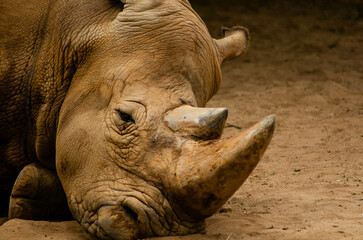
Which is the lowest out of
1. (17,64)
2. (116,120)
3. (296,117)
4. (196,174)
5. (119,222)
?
(296,117)

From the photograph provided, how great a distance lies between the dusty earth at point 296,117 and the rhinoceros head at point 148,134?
0.31m

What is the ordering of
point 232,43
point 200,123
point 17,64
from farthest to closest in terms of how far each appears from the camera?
point 232,43
point 17,64
point 200,123

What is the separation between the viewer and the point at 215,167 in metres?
3.36

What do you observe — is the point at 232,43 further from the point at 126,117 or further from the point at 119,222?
the point at 119,222

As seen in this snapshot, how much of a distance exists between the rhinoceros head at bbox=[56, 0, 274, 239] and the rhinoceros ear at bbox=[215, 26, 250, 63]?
0.52m

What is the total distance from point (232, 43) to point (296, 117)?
3.73 m

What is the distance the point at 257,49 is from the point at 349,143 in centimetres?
552

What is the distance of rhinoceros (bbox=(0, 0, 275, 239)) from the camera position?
3.55 metres

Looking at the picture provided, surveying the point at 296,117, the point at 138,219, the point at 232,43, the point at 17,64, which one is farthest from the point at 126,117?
the point at 296,117

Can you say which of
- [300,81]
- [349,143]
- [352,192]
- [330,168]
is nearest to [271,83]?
[300,81]

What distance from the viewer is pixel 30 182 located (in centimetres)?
447

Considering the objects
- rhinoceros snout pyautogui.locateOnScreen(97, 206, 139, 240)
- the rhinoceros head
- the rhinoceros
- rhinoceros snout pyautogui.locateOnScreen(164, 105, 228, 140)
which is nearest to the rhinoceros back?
the rhinoceros

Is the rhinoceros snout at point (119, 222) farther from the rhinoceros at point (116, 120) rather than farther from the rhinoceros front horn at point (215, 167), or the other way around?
the rhinoceros front horn at point (215, 167)

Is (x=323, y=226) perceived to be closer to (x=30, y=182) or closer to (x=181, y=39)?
(x=181, y=39)
